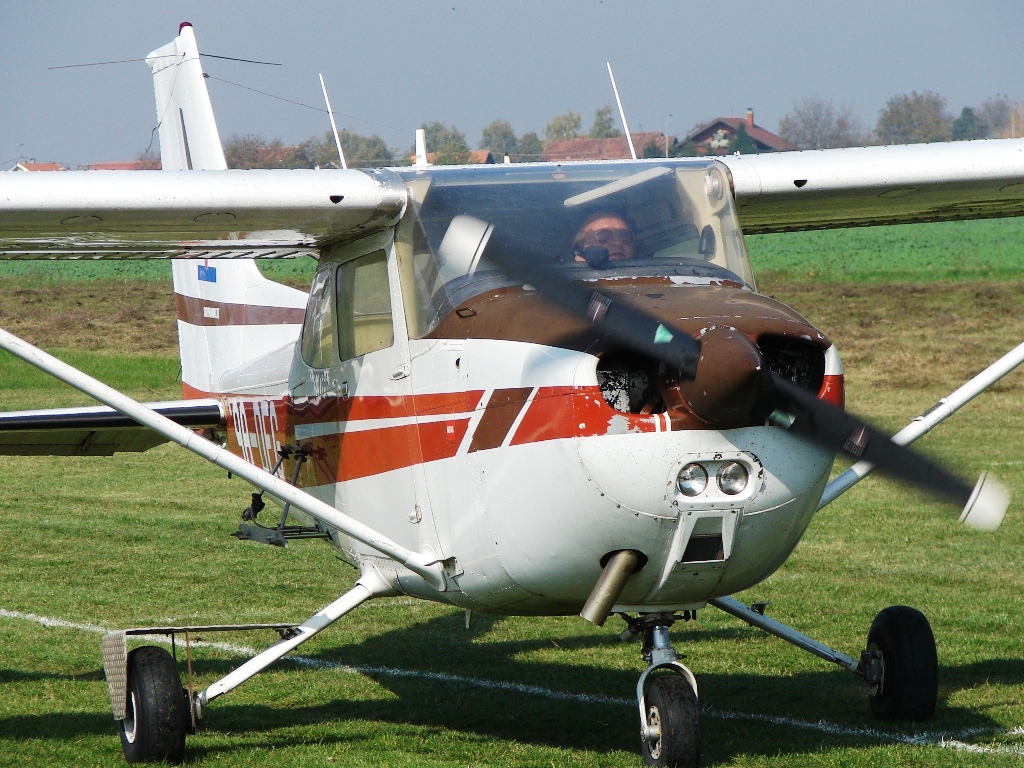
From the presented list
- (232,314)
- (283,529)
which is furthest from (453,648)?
(232,314)

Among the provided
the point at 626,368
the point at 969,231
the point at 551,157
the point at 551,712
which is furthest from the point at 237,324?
the point at 969,231

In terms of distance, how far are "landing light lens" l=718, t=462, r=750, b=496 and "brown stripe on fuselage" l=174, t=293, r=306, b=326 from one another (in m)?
4.06

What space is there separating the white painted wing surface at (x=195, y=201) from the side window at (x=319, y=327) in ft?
1.87

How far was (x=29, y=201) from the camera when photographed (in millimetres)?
5309

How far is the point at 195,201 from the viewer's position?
5434 millimetres

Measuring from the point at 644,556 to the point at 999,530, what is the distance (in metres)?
7.56

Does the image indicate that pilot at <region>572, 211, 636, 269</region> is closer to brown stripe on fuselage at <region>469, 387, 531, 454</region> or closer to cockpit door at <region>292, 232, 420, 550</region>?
brown stripe on fuselage at <region>469, 387, 531, 454</region>

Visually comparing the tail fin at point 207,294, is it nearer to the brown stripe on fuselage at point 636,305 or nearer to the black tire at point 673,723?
the brown stripe on fuselage at point 636,305

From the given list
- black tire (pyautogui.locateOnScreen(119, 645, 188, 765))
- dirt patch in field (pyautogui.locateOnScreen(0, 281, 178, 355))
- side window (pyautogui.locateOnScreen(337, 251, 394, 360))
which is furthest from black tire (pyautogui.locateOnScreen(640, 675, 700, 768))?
dirt patch in field (pyautogui.locateOnScreen(0, 281, 178, 355))

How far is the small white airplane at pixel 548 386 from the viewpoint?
4402mm

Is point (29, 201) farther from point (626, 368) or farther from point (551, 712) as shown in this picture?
point (551, 712)

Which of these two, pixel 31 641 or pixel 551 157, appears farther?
pixel 31 641

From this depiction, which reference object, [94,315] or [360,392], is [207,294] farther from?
[94,315]

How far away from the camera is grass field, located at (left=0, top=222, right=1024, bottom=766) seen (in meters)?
5.75
